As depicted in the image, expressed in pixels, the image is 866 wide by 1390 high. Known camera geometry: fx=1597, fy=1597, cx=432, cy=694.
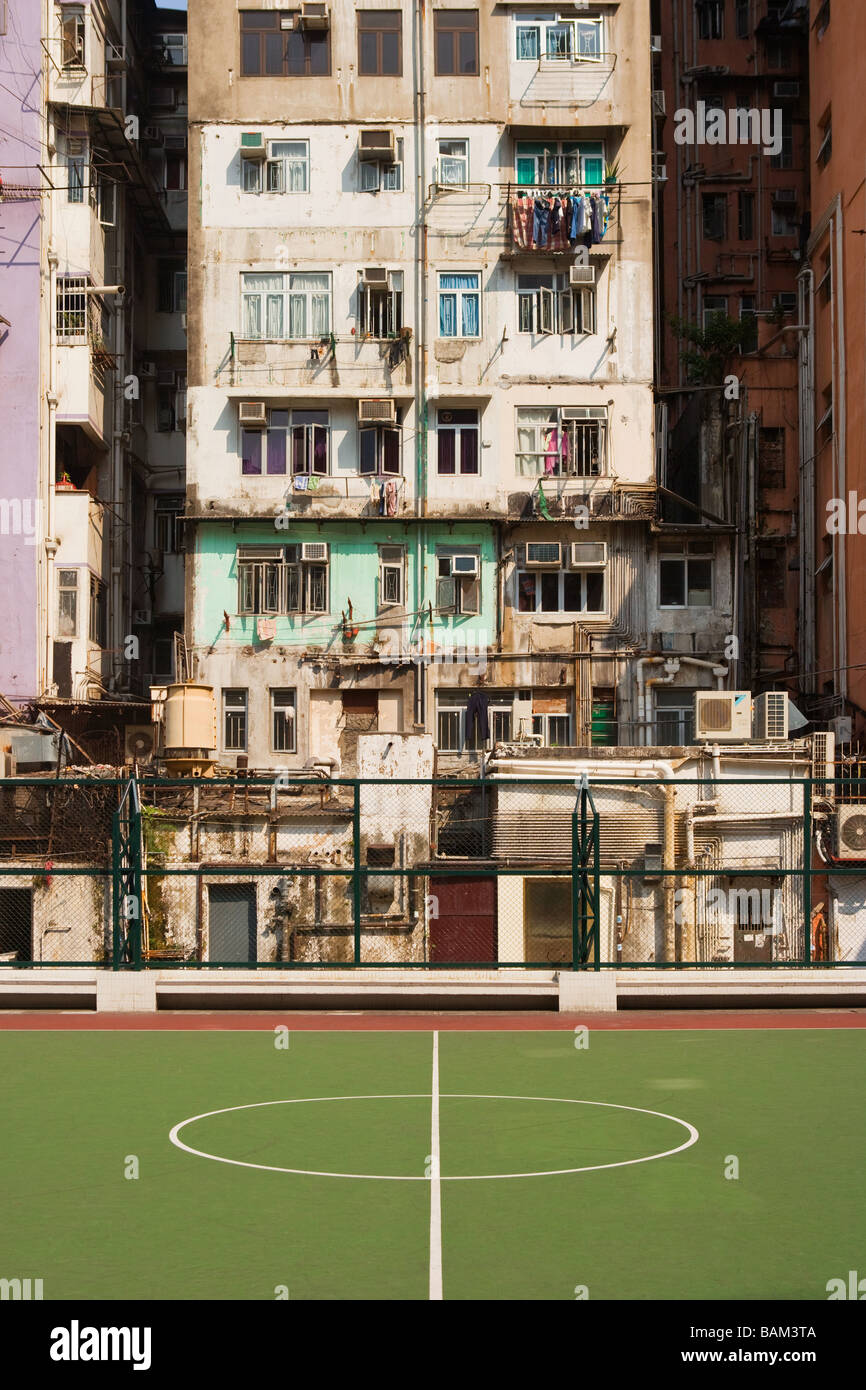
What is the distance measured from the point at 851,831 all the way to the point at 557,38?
22958mm

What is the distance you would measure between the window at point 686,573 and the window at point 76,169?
17768 mm

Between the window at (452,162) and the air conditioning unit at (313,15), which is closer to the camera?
the air conditioning unit at (313,15)

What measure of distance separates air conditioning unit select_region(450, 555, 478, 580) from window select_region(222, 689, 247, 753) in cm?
622

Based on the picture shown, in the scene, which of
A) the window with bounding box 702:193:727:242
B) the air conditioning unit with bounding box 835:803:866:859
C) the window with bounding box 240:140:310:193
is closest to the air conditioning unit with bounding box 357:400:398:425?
the window with bounding box 240:140:310:193

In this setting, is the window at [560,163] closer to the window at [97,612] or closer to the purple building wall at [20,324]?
the purple building wall at [20,324]

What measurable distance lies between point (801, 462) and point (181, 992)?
95.7 ft

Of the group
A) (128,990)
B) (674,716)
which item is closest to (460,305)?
(674,716)

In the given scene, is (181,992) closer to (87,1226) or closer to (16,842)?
(87,1226)

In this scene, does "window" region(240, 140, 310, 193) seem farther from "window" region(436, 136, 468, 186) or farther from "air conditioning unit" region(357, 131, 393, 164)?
"window" region(436, 136, 468, 186)

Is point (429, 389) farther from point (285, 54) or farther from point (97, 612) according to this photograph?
point (97, 612)

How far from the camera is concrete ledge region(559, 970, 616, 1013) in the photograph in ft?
60.6

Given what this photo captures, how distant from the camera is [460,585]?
41.1m

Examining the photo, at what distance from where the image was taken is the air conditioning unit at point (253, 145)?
41719 mm

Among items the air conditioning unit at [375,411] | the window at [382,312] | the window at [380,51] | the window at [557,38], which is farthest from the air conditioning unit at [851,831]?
the window at [380,51]
